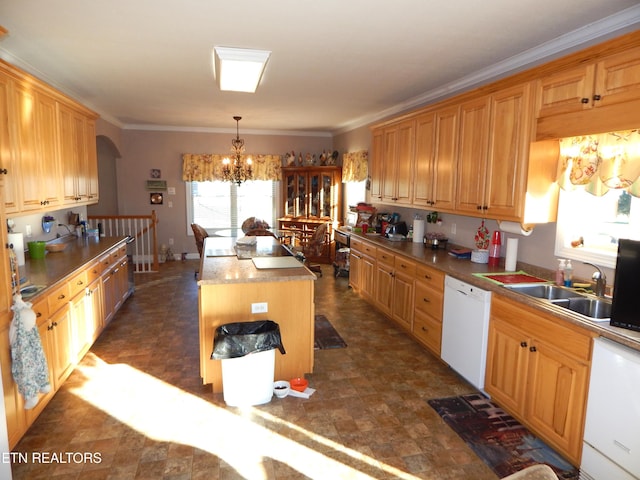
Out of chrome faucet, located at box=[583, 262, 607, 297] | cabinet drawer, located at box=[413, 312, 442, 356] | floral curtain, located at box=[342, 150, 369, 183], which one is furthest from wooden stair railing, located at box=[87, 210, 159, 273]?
chrome faucet, located at box=[583, 262, 607, 297]

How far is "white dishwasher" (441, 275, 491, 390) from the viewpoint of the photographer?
9.89 feet

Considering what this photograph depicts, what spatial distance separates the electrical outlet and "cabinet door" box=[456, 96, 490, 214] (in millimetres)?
1986

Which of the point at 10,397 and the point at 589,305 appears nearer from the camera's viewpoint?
the point at 10,397

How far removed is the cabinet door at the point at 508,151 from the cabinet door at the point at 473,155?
80 mm

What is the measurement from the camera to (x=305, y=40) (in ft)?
10.0

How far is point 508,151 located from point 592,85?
2.58ft

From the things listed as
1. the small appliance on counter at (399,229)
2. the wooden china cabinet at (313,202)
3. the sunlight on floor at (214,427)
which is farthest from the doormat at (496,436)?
the wooden china cabinet at (313,202)

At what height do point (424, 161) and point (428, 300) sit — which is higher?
point (424, 161)

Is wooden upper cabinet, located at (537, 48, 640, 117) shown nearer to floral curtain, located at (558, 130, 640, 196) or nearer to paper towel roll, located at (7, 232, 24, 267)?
floral curtain, located at (558, 130, 640, 196)

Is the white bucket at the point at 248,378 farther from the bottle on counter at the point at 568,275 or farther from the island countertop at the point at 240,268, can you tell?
the bottle on counter at the point at 568,275

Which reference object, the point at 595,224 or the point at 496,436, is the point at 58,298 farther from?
the point at 595,224

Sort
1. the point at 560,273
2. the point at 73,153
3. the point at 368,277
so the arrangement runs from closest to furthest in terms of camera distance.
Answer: the point at 560,273 < the point at 73,153 < the point at 368,277

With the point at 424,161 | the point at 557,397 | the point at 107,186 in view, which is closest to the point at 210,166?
the point at 107,186

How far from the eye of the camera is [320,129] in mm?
8203
